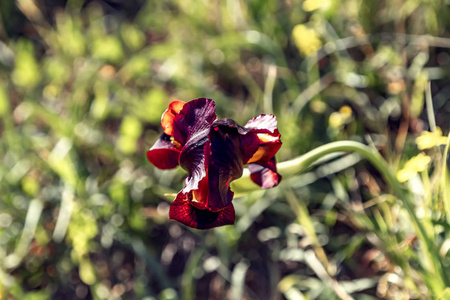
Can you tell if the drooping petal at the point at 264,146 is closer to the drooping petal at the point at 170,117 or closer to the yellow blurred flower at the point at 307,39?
the drooping petal at the point at 170,117

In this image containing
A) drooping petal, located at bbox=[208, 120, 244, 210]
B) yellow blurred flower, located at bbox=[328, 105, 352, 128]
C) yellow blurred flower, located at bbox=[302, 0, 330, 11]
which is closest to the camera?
drooping petal, located at bbox=[208, 120, 244, 210]

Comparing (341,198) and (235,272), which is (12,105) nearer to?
(235,272)

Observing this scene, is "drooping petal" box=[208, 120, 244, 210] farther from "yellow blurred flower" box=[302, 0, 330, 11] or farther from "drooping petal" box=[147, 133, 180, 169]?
"yellow blurred flower" box=[302, 0, 330, 11]

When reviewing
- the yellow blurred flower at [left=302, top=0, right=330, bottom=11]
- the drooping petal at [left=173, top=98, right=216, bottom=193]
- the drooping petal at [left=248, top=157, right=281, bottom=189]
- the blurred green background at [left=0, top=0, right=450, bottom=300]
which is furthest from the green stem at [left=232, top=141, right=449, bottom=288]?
the yellow blurred flower at [left=302, top=0, right=330, bottom=11]

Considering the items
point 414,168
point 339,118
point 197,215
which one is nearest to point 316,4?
point 339,118

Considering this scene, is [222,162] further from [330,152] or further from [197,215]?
[330,152]

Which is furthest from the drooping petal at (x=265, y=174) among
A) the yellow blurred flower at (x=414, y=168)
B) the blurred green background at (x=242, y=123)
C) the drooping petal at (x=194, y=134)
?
the blurred green background at (x=242, y=123)

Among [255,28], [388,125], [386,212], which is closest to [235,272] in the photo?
[386,212]
